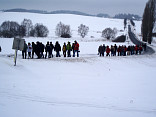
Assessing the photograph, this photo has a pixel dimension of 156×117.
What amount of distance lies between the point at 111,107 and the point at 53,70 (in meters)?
6.50

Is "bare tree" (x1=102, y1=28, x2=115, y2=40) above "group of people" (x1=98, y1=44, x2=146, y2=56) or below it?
above

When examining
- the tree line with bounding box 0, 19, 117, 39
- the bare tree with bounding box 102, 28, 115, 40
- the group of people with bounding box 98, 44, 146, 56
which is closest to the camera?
the group of people with bounding box 98, 44, 146, 56

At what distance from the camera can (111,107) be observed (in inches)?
264

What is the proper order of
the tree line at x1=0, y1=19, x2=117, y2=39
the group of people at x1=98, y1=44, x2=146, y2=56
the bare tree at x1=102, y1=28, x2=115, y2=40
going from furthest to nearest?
the bare tree at x1=102, y1=28, x2=115, y2=40, the tree line at x1=0, y1=19, x2=117, y2=39, the group of people at x1=98, y1=44, x2=146, y2=56

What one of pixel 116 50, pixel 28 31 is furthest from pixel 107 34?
pixel 116 50

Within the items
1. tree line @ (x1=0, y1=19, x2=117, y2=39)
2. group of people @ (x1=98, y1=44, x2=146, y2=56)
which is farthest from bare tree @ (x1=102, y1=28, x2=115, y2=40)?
group of people @ (x1=98, y1=44, x2=146, y2=56)

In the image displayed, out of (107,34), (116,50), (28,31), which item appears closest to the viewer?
(116,50)

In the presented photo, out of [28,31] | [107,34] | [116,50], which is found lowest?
[116,50]

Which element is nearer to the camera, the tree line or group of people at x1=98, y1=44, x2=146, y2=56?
group of people at x1=98, y1=44, x2=146, y2=56

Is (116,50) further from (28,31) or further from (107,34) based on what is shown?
(28,31)

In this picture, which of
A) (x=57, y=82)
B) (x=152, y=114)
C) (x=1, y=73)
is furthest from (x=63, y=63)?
(x=152, y=114)

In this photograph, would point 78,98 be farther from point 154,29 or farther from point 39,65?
point 154,29

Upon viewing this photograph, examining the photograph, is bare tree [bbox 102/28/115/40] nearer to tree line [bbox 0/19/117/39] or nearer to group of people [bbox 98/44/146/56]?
tree line [bbox 0/19/117/39]

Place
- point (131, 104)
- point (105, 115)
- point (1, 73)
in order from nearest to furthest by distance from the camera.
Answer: point (105, 115) → point (131, 104) → point (1, 73)
